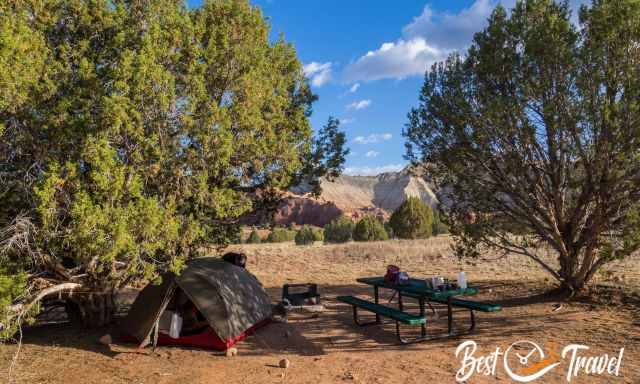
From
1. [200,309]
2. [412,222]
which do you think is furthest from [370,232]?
[200,309]

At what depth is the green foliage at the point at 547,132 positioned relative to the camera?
989 cm

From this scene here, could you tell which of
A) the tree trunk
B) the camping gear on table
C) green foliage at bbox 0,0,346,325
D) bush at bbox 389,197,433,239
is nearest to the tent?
green foliage at bbox 0,0,346,325

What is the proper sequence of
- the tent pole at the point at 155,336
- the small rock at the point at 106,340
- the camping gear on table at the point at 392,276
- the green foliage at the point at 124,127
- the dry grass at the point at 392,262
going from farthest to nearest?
the dry grass at the point at 392,262
the camping gear on table at the point at 392,276
the small rock at the point at 106,340
the tent pole at the point at 155,336
the green foliage at the point at 124,127

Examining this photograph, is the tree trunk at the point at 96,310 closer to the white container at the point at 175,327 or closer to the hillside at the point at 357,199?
the white container at the point at 175,327

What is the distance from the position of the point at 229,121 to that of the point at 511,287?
1089 centimetres

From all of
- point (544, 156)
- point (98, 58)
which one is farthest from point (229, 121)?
point (544, 156)

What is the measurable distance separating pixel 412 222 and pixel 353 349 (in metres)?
26.8

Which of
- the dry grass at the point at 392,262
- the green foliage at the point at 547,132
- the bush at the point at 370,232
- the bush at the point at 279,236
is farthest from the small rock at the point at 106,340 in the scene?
the bush at the point at 279,236

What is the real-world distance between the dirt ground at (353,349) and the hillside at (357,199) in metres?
85.3

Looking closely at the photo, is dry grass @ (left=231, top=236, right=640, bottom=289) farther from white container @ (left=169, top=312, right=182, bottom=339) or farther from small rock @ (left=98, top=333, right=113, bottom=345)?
small rock @ (left=98, top=333, right=113, bottom=345)

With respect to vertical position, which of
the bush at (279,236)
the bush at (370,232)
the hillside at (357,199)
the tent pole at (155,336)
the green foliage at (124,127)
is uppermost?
the hillside at (357,199)

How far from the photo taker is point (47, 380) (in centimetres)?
730

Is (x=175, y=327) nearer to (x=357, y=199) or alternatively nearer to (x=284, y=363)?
(x=284, y=363)

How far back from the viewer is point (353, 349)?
337 inches
